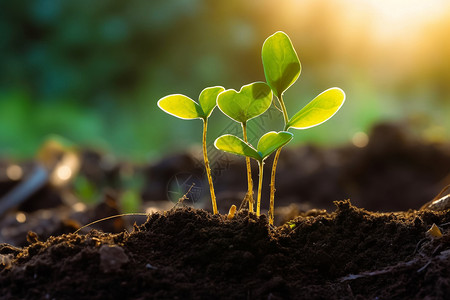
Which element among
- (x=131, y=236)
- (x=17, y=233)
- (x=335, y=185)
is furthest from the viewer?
(x=335, y=185)

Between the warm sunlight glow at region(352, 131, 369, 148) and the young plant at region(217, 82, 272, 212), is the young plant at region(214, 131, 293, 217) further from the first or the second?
the warm sunlight glow at region(352, 131, 369, 148)

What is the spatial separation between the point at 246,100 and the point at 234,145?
160 millimetres

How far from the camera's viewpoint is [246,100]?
137 centimetres

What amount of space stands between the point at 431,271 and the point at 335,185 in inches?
114

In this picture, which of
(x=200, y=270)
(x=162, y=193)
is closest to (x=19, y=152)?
(x=162, y=193)

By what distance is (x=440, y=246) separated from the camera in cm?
129

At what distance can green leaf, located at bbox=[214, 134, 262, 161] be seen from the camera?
4.12ft

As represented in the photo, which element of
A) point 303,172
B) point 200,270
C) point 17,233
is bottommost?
point 200,270

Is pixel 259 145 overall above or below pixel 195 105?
below

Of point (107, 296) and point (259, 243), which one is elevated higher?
point (259, 243)

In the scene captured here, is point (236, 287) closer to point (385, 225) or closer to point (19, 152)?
point (385, 225)

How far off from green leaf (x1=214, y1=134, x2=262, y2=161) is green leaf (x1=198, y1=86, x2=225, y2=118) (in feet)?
0.59

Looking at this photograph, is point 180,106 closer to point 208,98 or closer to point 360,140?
point 208,98

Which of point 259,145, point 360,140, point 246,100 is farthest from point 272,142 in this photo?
point 360,140
